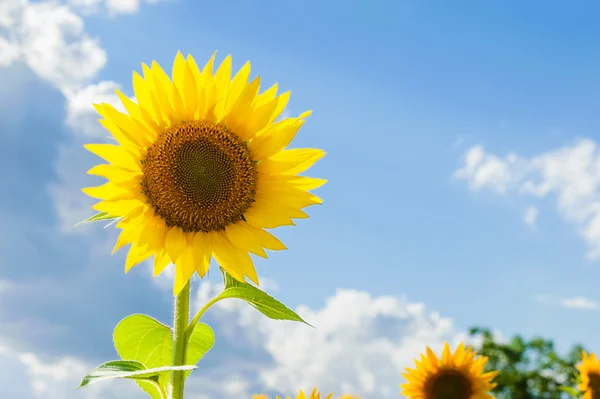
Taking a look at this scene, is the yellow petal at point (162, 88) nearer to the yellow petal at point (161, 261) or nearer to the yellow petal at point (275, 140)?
the yellow petal at point (275, 140)

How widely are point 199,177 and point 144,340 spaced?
79 centimetres

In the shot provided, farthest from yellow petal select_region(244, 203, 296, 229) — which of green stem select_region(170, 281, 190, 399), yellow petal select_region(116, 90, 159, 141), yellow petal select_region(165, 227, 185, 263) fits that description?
yellow petal select_region(116, 90, 159, 141)

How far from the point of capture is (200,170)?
3.44 meters

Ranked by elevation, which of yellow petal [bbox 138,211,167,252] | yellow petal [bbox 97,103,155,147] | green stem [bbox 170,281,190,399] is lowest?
green stem [bbox 170,281,190,399]

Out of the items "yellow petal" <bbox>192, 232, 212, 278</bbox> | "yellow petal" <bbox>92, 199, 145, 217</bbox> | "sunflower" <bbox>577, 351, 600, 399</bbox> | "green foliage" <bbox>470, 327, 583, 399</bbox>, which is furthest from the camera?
"green foliage" <bbox>470, 327, 583, 399</bbox>

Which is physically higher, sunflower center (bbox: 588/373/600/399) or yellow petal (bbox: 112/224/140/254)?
sunflower center (bbox: 588/373/600/399)

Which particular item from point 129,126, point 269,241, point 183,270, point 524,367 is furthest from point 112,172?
point 524,367

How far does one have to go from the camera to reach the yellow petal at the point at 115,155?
124 inches

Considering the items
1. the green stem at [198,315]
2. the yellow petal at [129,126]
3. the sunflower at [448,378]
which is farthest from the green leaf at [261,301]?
the sunflower at [448,378]

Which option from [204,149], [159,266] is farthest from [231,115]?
[159,266]

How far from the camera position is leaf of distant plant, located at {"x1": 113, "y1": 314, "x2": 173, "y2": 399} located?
332 cm

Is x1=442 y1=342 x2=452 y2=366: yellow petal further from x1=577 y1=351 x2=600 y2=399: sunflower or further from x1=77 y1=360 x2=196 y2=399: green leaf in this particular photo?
x1=77 y1=360 x2=196 y2=399: green leaf

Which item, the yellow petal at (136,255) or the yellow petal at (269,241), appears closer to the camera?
the yellow petal at (136,255)

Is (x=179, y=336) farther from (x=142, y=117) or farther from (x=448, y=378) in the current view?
(x=448, y=378)
